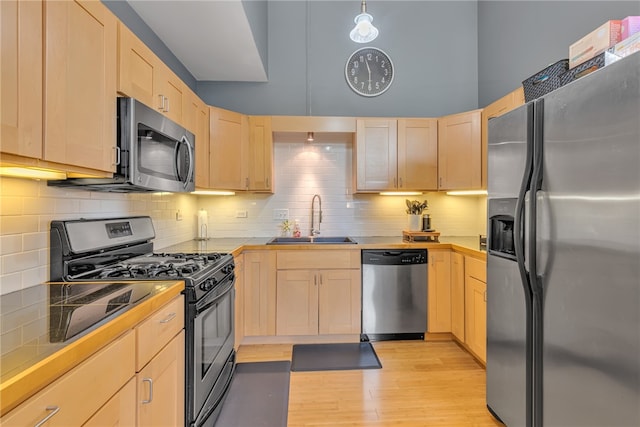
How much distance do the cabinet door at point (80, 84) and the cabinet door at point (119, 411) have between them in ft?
2.69

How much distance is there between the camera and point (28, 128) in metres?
0.99

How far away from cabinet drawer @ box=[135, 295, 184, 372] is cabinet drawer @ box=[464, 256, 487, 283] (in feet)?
6.85

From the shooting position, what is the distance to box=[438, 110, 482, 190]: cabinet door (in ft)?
9.50

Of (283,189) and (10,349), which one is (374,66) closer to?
(283,189)

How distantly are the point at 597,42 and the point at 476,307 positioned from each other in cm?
187

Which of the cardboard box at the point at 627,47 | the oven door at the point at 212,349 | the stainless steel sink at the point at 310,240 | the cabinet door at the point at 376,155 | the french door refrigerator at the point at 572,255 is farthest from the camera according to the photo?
the stainless steel sink at the point at 310,240

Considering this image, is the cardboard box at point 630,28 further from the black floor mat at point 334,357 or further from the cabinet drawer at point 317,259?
the black floor mat at point 334,357

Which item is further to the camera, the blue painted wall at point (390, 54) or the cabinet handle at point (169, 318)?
the blue painted wall at point (390, 54)

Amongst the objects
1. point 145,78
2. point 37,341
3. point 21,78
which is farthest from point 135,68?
point 37,341

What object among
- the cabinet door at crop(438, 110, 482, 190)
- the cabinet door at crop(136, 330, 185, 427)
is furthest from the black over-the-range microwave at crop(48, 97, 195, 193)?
the cabinet door at crop(438, 110, 482, 190)

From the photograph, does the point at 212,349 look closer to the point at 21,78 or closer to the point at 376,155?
the point at 21,78

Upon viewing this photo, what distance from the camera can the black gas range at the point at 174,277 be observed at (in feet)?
4.85

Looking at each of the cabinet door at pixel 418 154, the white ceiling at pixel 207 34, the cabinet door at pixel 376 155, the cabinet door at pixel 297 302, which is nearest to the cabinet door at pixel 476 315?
the cabinet door at pixel 418 154

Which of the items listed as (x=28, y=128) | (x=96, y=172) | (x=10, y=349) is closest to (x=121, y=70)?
(x=96, y=172)
